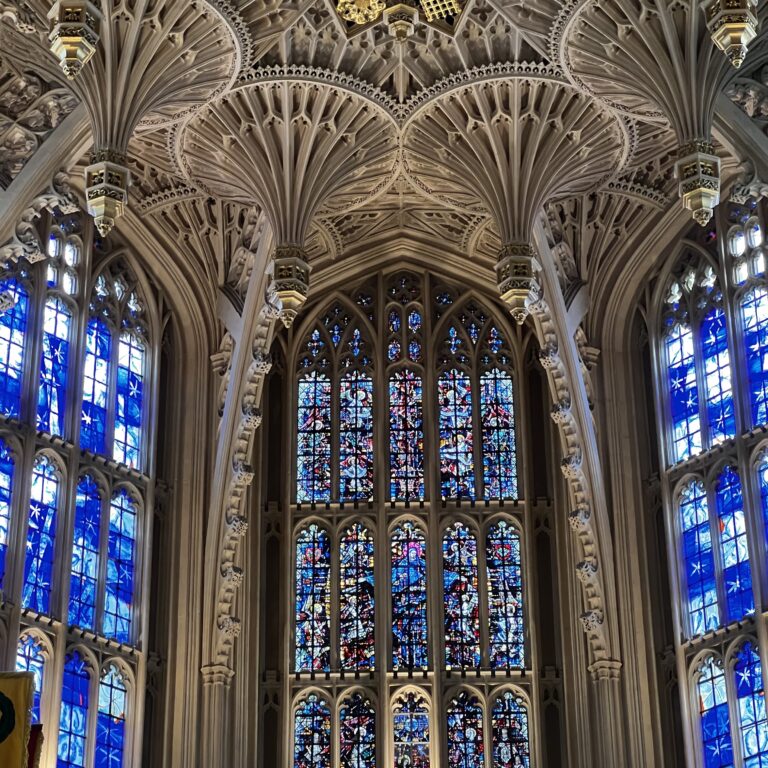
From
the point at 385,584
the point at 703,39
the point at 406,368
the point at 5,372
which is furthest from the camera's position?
the point at 406,368

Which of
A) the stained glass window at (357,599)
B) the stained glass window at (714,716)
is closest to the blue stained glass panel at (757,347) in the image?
the stained glass window at (714,716)

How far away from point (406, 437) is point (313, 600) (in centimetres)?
390

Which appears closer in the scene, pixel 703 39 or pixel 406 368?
pixel 703 39

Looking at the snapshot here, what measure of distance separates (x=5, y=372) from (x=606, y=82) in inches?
457

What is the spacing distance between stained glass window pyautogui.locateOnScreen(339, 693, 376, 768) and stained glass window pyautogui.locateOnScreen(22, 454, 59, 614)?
6190 millimetres

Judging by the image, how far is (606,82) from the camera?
3091 centimetres

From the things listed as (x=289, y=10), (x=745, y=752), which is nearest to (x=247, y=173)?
(x=289, y=10)

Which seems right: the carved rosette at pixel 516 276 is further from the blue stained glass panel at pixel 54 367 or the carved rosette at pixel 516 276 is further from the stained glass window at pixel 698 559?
the blue stained glass panel at pixel 54 367

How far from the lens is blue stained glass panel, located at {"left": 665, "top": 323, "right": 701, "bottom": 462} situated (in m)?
34.2

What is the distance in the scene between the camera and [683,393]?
114 feet

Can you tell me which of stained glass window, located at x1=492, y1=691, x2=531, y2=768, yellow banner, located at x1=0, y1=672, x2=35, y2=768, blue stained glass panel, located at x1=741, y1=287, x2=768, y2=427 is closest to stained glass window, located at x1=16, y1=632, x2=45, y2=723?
yellow banner, located at x1=0, y1=672, x2=35, y2=768

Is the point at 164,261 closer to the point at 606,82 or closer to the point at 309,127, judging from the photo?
the point at 309,127

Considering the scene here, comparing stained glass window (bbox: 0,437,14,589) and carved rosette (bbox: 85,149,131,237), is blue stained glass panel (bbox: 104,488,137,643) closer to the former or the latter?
stained glass window (bbox: 0,437,14,589)

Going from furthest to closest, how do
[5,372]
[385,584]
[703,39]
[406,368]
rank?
[406,368] < [385,584] < [5,372] < [703,39]
